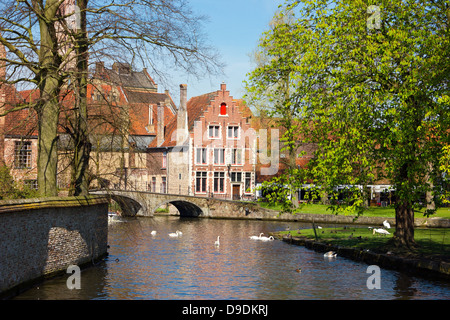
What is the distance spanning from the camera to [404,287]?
2117cm

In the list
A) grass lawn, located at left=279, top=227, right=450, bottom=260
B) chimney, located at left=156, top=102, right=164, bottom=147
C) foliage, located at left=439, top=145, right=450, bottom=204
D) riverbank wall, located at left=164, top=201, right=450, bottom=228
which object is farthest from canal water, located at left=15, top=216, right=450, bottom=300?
chimney, located at left=156, top=102, right=164, bottom=147

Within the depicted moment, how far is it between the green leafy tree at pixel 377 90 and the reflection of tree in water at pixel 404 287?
2.79 meters

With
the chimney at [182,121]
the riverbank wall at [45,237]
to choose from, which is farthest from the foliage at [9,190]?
the chimney at [182,121]

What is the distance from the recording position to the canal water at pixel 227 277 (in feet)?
65.7

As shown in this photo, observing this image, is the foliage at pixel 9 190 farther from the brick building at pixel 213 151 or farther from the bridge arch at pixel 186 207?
the brick building at pixel 213 151

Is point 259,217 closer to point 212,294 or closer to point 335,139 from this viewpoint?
point 335,139

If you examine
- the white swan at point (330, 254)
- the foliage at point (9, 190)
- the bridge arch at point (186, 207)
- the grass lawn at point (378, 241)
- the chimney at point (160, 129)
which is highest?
the chimney at point (160, 129)

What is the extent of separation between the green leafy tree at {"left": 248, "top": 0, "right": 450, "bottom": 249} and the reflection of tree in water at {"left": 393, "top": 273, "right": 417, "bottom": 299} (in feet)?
9.15

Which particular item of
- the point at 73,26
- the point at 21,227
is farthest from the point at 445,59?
the point at 21,227

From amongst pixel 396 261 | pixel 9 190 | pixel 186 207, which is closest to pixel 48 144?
pixel 9 190

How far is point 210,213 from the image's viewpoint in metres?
59.1

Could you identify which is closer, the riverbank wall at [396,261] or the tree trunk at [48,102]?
the tree trunk at [48,102]

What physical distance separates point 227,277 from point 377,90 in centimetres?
954

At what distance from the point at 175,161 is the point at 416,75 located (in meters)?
45.4
